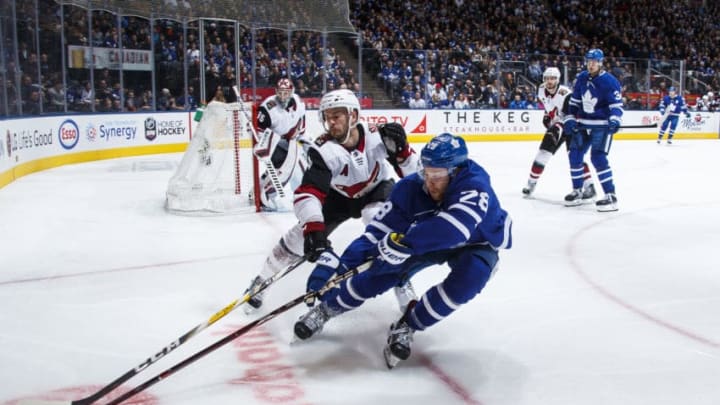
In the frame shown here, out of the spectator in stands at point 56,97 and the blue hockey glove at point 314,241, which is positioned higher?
the spectator in stands at point 56,97

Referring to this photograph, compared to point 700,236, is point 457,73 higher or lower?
higher

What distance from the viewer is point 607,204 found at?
19.0 ft

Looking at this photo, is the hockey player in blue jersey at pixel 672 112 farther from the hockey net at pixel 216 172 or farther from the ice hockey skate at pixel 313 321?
the ice hockey skate at pixel 313 321

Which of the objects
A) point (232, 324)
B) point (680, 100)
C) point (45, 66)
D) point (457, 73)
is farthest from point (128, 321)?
point (680, 100)

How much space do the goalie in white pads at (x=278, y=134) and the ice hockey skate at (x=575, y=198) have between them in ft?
7.91

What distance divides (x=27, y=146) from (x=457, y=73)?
29.1 feet

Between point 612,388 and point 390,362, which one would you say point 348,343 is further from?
point 612,388

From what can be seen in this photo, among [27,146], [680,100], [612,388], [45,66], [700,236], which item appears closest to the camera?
[612,388]

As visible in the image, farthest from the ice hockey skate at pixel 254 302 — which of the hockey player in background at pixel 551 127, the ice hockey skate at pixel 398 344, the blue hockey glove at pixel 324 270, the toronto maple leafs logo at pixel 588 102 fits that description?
the hockey player in background at pixel 551 127

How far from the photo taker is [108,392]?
2.07 metres

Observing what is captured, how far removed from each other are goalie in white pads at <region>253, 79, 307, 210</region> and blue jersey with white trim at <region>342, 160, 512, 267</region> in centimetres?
319

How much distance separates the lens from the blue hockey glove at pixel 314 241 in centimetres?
264

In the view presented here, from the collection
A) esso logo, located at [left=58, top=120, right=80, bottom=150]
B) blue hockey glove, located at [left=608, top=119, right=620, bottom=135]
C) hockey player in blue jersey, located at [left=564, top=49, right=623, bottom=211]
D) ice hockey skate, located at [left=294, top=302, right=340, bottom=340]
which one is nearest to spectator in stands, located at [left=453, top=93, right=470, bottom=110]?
esso logo, located at [left=58, top=120, right=80, bottom=150]

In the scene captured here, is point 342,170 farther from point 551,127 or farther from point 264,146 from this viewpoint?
point 551,127
